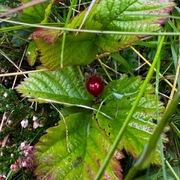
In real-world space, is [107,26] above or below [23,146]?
above

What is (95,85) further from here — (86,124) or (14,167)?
(14,167)

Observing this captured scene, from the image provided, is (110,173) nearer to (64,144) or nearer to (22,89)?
(64,144)

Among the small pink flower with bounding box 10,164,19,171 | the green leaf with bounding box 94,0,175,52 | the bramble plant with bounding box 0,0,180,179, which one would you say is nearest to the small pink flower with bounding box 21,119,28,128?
the bramble plant with bounding box 0,0,180,179

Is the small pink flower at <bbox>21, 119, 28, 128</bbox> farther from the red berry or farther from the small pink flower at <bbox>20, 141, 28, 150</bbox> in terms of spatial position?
the red berry

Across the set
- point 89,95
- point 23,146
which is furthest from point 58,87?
point 23,146

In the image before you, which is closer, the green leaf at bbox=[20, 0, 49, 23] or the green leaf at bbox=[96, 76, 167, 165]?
the green leaf at bbox=[96, 76, 167, 165]

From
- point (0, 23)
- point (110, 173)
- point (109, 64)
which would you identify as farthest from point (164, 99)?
point (0, 23)
